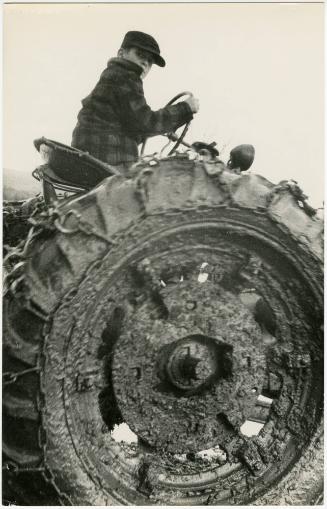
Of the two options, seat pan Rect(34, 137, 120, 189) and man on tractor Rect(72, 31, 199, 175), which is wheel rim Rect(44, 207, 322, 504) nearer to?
seat pan Rect(34, 137, 120, 189)

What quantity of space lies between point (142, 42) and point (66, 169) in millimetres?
719

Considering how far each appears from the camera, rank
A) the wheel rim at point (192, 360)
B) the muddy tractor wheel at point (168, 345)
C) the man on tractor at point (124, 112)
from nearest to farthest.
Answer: the muddy tractor wheel at point (168, 345)
the wheel rim at point (192, 360)
the man on tractor at point (124, 112)

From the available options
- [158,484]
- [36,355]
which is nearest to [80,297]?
[36,355]

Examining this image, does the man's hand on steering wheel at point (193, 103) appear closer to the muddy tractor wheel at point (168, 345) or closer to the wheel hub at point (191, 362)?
the muddy tractor wheel at point (168, 345)

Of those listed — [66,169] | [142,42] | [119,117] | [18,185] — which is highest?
[142,42]

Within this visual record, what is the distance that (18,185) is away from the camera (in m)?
Result: 2.85

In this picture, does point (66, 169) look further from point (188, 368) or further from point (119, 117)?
point (188, 368)

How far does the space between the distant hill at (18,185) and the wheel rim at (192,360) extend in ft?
2.97

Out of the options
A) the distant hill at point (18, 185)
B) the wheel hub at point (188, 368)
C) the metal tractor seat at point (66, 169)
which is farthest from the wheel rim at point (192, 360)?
the distant hill at point (18, 185)

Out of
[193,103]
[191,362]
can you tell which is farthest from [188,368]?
[193,103]

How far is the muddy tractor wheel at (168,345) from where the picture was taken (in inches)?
72.3

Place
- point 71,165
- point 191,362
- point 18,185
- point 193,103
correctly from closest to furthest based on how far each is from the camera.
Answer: point 191,362
point 71,165
point 193,103
point 18,185

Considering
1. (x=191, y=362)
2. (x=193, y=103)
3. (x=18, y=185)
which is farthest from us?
(x=18, y=185)

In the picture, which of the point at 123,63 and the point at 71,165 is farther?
the point at 123,63
